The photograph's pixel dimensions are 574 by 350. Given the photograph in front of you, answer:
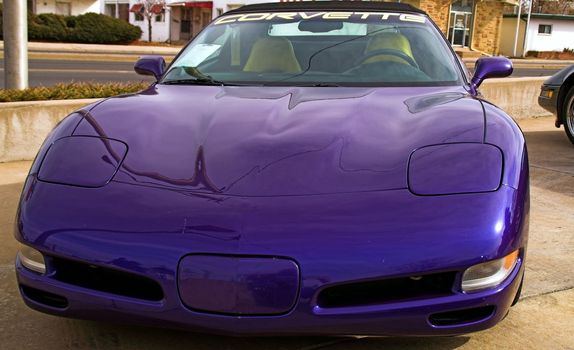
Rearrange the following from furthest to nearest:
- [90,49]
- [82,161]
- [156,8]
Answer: [156,8]
[90,49]
[82,161]

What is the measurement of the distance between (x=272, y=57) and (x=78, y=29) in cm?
3061

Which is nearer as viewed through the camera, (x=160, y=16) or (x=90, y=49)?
(x=90, y=49)

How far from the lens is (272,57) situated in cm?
363

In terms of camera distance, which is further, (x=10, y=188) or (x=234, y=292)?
(x=10, y=188)

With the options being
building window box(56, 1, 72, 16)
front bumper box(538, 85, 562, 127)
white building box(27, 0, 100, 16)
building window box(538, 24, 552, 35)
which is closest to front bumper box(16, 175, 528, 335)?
front bumper box(538, 85, 562, 127)

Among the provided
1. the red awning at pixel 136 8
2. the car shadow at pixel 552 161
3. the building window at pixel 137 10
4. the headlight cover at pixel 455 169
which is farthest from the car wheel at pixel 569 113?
the red awning at pixel 136 8

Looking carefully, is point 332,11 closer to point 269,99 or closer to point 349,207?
point 269,99

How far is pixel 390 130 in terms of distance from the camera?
2531 mm

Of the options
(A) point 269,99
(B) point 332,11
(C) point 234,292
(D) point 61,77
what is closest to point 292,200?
(C) point 234,292

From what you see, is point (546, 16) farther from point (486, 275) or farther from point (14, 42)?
point (486, 275)

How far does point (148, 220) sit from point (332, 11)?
2430 mm

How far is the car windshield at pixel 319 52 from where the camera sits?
11.0 feet

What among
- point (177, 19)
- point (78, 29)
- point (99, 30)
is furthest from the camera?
point (177, 19)

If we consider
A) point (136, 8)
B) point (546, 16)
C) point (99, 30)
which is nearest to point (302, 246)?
point (99, 30)
